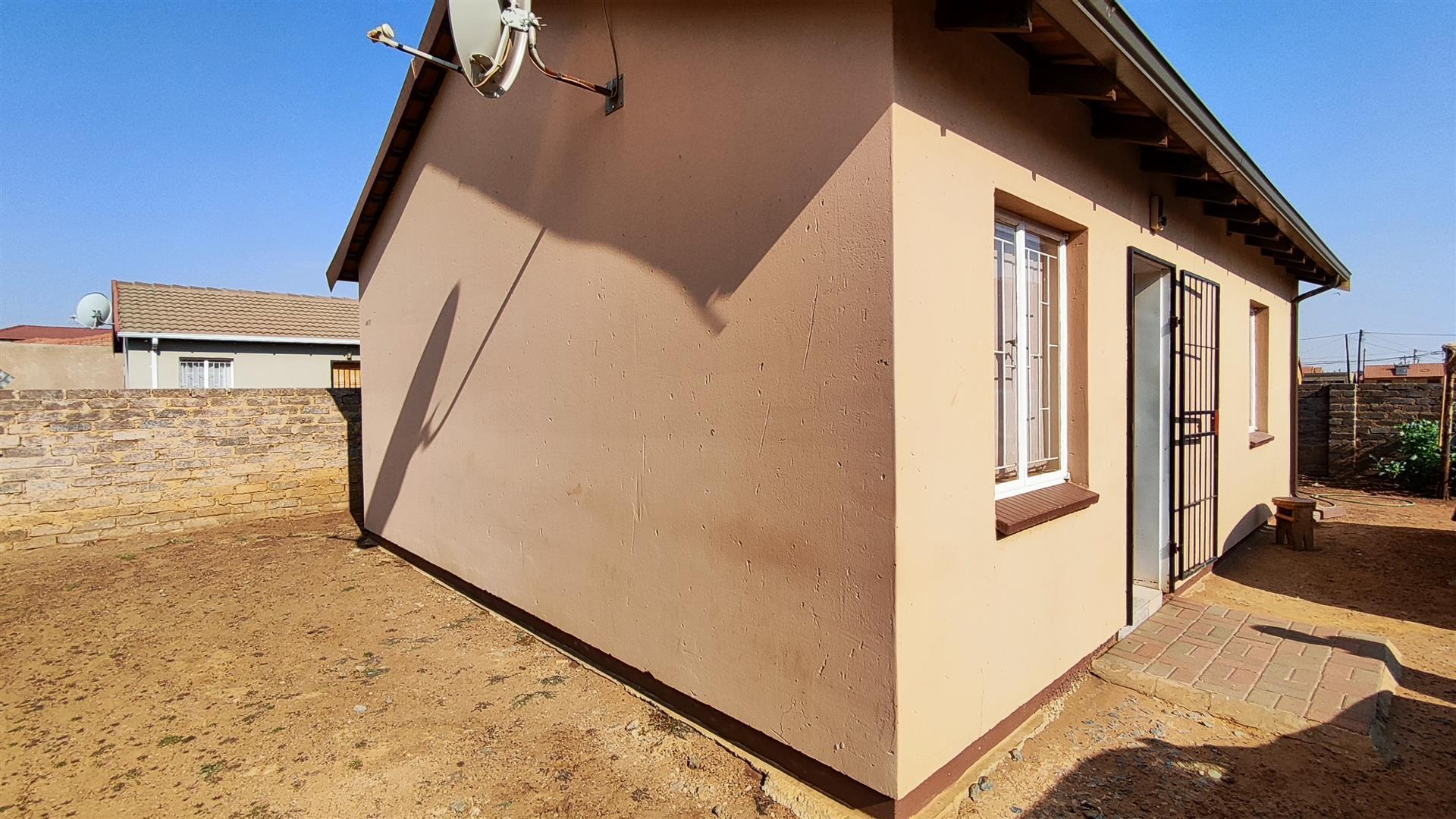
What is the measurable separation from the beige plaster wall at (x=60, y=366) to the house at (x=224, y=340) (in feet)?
6.82

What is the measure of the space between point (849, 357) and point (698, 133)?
1.53m

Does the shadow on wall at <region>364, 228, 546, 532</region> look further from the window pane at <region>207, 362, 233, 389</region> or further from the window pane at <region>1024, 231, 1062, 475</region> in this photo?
the window pane at <region>207, 362, 233, 389</region>

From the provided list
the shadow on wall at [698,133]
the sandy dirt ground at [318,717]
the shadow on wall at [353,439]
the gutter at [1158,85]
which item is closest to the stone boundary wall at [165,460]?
the shadow on wall at [353,439]

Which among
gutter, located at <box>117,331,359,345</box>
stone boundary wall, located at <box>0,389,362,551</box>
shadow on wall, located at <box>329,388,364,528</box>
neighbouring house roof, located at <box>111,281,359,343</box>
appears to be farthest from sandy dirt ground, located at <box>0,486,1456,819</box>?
gutter, located at <box>117,331,359,345</box>

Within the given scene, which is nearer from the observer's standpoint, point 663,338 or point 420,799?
point 420,799

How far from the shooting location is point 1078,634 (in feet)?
12.6

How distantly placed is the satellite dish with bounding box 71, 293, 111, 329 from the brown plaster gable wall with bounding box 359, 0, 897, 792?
69.4 feet

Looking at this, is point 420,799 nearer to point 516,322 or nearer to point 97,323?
point 516,322

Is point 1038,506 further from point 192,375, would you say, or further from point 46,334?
point 46,334

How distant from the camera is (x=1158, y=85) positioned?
3209 mm

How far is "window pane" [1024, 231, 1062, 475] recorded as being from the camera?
3699mm

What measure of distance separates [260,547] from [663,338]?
6730mm

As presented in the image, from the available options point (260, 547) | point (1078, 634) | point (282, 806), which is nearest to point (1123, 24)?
point (1078, 634)

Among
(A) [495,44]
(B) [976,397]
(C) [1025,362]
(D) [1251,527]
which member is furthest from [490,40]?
(D) [1251,527]
